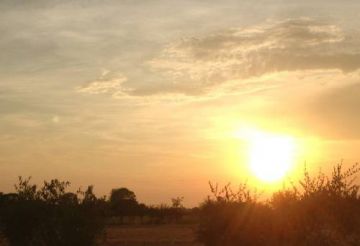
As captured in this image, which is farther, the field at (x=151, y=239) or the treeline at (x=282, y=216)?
the field at (x=151, y=239)

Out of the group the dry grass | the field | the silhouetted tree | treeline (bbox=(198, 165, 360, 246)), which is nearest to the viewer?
treeline (bbox=(198, 165, 360, 246))

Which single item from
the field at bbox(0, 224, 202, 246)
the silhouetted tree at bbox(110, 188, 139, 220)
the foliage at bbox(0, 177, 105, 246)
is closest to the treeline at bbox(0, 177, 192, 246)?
the foliage at bbox(0, 177, 105, 246)

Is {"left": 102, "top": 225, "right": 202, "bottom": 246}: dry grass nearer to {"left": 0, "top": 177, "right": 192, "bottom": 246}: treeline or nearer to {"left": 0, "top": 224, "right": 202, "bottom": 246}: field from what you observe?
{"left": 0, "top": 224, "right": 202, "bottom": 246}: field

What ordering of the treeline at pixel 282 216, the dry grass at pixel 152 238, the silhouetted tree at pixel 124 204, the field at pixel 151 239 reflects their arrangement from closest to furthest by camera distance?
the treeline at pixel 282 216, the field at pixel 151 239, the dry grass at pixel 152 238, the silhouetted tree at pixel 124 204

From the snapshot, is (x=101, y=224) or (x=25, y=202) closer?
(x=101, y=224)

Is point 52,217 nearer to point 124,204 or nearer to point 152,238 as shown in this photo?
point 152,238

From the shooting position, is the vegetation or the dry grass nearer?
the vegetation

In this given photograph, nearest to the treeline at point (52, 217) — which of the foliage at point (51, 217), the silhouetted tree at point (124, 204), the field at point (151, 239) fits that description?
the foliage at point (51, 217)

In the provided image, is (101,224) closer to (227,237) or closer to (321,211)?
(227,237)

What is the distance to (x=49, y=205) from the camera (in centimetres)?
2500

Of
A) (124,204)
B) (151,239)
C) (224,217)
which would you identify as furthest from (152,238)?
(124,204)

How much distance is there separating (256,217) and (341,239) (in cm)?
544

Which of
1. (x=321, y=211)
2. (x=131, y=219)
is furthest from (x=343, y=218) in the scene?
(x=131, y=219)

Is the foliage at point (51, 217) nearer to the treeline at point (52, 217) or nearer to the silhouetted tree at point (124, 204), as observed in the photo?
the treeline at point (52, 217)
